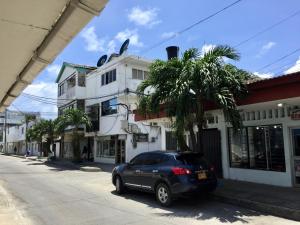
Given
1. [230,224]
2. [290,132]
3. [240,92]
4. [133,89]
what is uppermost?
[133,89]

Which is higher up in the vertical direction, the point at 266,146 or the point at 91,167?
the point at 266,146

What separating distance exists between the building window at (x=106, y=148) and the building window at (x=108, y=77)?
223 inches

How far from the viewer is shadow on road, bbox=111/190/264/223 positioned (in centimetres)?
904

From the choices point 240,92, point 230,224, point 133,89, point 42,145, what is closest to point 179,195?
point 230,224

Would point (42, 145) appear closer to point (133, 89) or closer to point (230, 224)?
point (133, 89)

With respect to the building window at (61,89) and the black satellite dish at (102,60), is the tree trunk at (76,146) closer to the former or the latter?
the black satellite dish at (102,60)

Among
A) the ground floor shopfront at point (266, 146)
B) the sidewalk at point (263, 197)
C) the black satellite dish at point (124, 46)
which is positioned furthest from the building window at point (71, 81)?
the sidewalk at point (263, 197)

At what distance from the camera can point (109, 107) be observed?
30984 mm

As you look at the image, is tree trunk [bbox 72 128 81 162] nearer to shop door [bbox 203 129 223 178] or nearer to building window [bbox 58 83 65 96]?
building window [bbox 58 83 65 96]

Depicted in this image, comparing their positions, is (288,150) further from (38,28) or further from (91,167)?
(91,167)

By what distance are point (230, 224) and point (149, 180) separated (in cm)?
377

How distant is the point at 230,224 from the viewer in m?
8.27

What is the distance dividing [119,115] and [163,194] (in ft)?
61.4

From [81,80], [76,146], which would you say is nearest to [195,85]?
[76,146]
